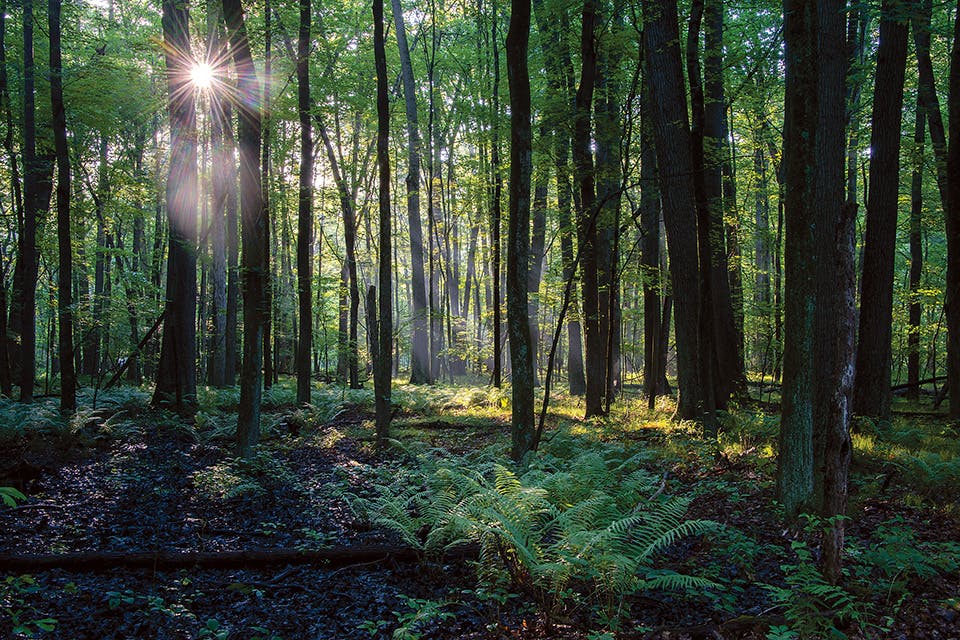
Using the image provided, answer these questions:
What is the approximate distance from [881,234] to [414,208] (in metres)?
14.2

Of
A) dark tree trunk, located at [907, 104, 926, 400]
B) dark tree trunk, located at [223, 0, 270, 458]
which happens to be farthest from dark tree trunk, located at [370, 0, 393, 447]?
dark tree trunk, located at [907, 104, 926, 400]

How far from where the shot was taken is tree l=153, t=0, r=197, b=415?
37.2 ft

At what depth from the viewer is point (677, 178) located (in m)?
9.55

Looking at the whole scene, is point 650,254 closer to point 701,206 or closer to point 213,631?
point 701,206

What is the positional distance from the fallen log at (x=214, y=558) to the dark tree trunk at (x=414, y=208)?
11919 mm

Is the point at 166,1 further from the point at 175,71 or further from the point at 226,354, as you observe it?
the point at 226,354

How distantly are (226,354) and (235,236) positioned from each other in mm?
3946

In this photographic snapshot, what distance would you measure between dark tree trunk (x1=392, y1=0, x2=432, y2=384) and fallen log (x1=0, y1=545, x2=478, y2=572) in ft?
39.1

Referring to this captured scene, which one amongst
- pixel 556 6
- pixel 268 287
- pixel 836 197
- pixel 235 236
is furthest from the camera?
pixel 235 236

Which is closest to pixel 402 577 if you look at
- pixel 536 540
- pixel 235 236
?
pixel 536 540

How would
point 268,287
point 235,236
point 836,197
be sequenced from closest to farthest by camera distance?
1. point 836,197
2. point 268,287
3. point 235,236

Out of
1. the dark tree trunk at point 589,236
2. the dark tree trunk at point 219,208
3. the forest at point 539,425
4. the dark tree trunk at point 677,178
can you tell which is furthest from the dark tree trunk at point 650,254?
the dark tree trunk at point 219,208

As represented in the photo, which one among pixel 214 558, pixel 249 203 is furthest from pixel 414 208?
pixel 214 558

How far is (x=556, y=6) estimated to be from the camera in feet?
35.1
